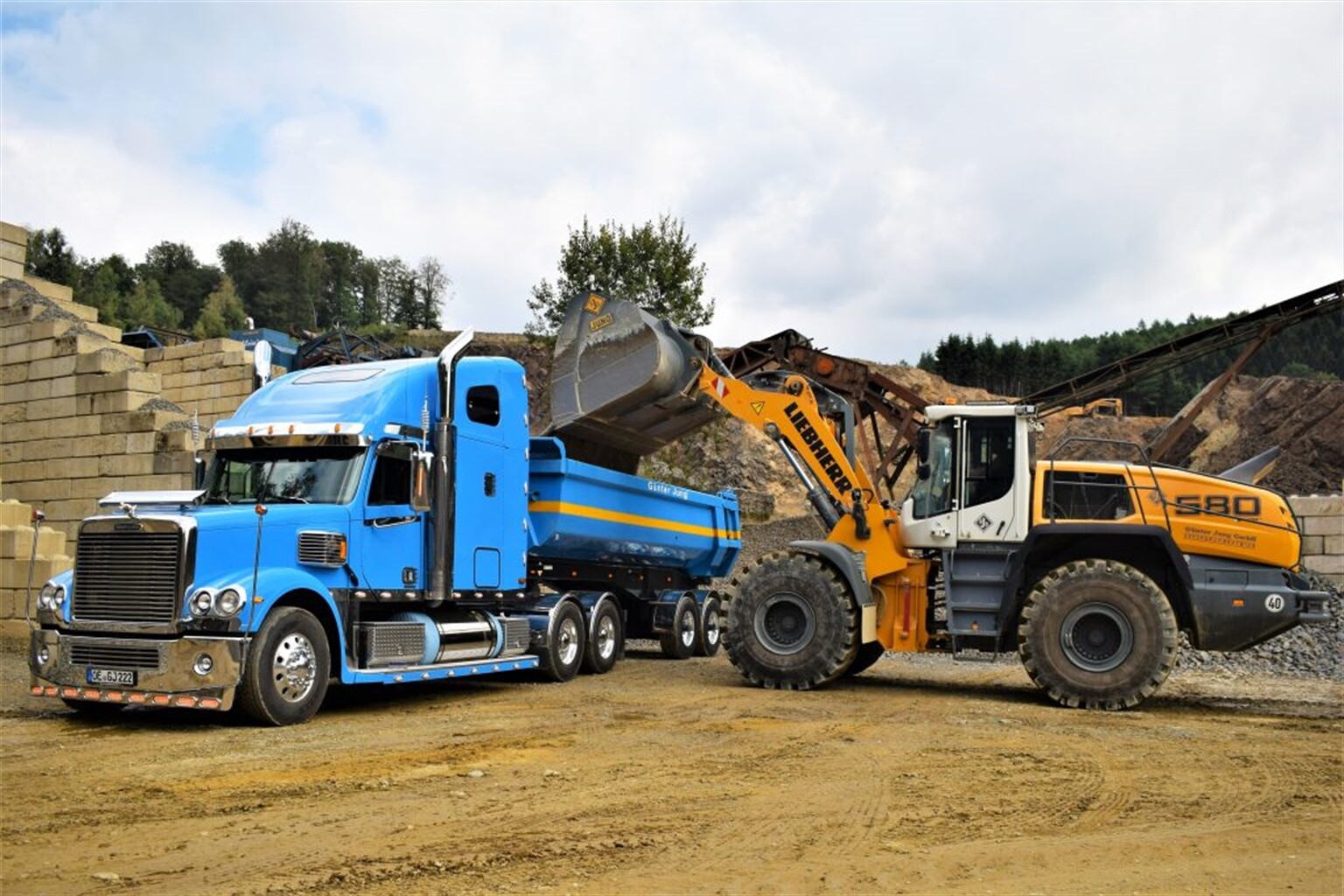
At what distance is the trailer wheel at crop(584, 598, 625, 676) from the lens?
14133mm

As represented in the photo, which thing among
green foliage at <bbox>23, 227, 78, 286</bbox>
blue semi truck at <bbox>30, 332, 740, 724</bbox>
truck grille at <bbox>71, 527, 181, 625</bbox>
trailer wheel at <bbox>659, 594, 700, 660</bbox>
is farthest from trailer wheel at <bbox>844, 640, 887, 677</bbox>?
green foliage at <bbox>23, 227, 78, 286</bbox>

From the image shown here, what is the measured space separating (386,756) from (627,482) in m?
6.82

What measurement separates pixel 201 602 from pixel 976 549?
296 inches

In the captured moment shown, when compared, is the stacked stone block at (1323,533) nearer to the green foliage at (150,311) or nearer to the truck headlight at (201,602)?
the truck headlight at (201,602)

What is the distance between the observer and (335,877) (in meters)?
5.06

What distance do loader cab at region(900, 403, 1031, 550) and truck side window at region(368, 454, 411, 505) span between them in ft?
17.4

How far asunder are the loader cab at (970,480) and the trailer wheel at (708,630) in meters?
5.34

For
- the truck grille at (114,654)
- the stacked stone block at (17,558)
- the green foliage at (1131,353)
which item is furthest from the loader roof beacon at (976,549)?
the green foliage at (1131,353)

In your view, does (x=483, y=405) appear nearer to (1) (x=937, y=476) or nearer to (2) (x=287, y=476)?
(2) (x=287, y=476)

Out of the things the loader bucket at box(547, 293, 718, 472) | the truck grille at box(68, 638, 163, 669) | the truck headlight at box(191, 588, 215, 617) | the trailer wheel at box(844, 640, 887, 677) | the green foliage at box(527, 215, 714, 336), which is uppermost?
the green foliage at box(527, 215, 714, 336)

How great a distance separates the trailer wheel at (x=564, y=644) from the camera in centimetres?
1293

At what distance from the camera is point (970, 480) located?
12.1 meters

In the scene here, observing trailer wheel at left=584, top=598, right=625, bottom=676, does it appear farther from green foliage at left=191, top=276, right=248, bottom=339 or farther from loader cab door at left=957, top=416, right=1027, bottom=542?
green foliage at left=191, top=276, right=248, bottom=339

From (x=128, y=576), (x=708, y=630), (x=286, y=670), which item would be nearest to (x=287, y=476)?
(x=128, y=576)
